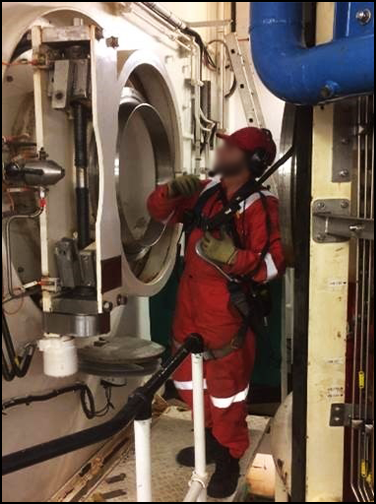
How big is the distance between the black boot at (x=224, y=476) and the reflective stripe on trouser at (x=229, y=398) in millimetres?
31

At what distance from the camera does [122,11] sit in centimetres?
193

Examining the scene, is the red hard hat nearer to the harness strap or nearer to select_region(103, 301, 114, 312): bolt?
select_region(103, 301, 114, 312): bolt

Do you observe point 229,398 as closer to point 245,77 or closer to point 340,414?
point 340,414

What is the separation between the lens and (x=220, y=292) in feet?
6.29

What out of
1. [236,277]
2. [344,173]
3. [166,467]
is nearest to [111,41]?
[344,173]

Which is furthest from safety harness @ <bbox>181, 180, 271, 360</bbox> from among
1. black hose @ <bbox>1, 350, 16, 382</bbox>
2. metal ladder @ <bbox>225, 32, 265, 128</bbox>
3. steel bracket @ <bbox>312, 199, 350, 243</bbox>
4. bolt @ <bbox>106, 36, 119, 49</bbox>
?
black hose @ <bbox>1, 350, 16, 382</bbox>

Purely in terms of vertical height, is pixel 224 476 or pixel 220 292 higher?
pixel 220 292

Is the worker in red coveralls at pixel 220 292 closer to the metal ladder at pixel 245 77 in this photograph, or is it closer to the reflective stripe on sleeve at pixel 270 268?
the reflective stripe on sleeve at pixel 270 268

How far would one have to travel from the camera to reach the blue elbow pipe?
3.09ft

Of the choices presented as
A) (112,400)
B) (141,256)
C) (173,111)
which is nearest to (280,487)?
(112,400)

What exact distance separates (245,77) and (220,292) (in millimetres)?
864

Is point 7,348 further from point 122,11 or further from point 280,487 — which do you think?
point 122,11

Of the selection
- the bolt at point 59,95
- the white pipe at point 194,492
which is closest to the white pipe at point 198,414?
the white pipe at point 194,492

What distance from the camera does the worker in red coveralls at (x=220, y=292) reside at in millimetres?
1819
